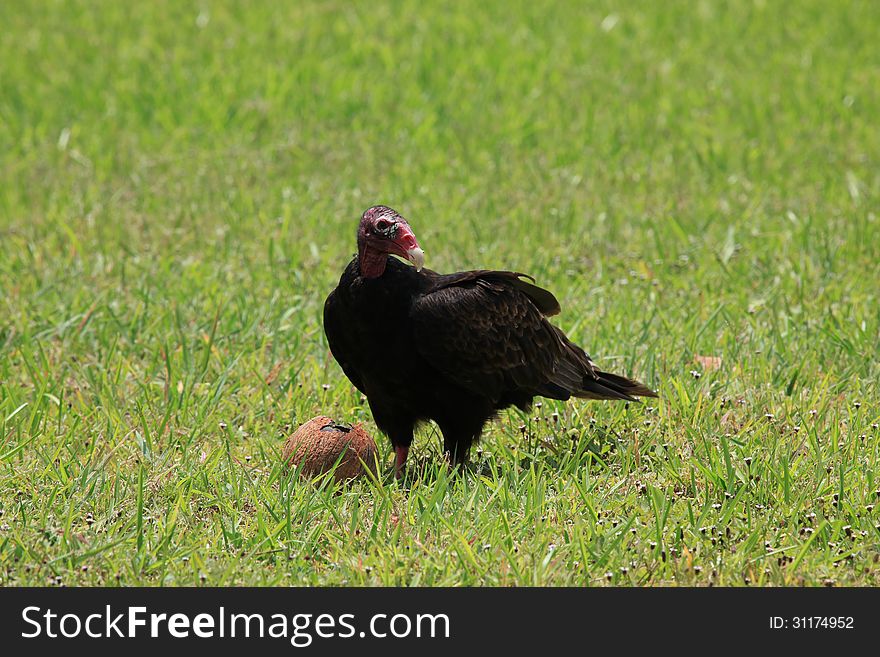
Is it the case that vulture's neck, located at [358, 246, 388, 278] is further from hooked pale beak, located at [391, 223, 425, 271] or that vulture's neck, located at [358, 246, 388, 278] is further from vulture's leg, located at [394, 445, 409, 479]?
vulture's leg, located at [394, 445, 409, 479]

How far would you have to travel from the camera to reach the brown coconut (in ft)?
14.5

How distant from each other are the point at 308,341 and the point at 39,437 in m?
1.44

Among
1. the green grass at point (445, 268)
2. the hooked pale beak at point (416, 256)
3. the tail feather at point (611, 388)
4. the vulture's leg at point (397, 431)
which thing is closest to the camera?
the green grass at point (445, 268)

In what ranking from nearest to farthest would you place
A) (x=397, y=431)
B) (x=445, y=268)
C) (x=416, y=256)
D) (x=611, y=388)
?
1. (x=416, y=256)
2. (x=397, y=431)
3. (x=611, y=388)
4. (x=445, y=268)

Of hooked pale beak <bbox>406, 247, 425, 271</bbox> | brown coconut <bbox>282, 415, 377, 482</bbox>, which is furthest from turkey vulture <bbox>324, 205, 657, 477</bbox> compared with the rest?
brown coconut <bbox>282, 415, 377, 482</bbox>

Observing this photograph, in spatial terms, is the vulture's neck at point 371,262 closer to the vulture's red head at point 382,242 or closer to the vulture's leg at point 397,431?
the vulture's red head at point 382,242

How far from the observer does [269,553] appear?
384cm

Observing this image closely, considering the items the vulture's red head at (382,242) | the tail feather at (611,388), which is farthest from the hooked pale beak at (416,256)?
the tail feather at (611,388)

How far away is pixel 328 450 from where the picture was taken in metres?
4.41

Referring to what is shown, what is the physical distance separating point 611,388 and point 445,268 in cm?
206

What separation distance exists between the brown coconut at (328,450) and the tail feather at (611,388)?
Answer: 2.84ft

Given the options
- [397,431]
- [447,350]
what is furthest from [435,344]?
[397,431]

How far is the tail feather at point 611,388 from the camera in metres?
4.84

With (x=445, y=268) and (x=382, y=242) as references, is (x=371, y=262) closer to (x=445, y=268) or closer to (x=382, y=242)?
(x=382, y=242)
